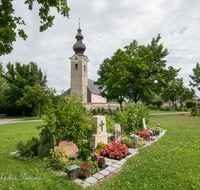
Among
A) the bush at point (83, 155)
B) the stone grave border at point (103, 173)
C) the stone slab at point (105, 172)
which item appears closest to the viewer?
the stone grave border at point (103, 173)

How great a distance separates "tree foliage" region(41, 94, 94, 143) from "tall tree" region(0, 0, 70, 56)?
2.29 meters

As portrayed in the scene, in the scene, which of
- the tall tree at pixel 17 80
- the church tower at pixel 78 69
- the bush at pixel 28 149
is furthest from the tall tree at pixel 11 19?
the church tower at pixel 78 69

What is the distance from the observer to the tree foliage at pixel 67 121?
14.5 feet

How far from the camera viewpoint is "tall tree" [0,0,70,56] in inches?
118

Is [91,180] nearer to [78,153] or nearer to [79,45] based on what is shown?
[78,153]

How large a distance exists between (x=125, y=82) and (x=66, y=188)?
672 inches

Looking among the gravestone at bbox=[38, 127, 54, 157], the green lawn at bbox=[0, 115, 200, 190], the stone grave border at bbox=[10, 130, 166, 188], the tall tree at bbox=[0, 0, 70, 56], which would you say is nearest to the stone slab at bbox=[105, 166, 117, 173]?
the stone grave border at bbox=[10, 130, 166, 188]

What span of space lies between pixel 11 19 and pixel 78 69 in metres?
33.9

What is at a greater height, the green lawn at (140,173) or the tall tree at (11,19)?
the tall tree at (11,19)

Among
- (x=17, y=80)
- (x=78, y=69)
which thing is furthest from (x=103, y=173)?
(x=78, y=69)

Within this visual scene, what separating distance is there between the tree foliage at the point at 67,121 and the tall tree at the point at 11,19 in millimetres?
2294

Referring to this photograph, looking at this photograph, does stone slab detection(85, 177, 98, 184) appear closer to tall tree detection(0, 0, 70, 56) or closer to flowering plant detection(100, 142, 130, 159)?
flowering plant detection(100, 142, 130, 159)

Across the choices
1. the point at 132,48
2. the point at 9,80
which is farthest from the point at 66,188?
the point at 9,80

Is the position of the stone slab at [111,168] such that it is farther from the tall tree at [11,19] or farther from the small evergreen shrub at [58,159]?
the tall tree at [11,19]
